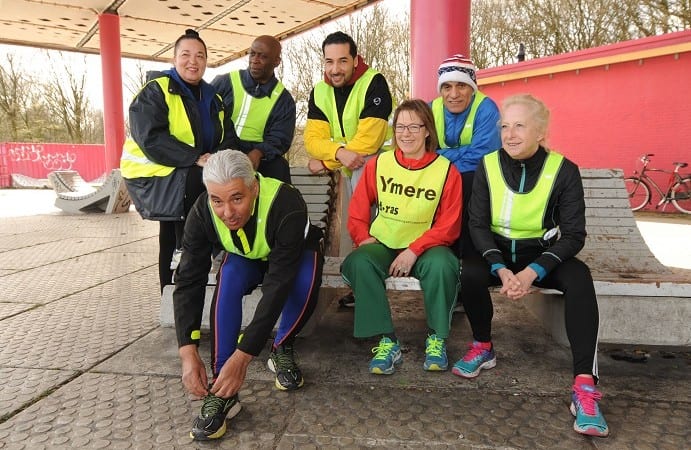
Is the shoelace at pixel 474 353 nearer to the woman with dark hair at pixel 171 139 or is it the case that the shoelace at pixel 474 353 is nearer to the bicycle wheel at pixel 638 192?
the woman with dark hair at pixel 171 139

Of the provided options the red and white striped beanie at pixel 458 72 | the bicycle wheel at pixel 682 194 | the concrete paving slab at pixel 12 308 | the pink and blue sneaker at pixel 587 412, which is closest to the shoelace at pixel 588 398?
the pink and blue sneaker at pixel 587 412

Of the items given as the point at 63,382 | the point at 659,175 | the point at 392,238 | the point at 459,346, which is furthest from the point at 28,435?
the point at 659,175

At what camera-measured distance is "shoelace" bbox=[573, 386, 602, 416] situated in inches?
82.0

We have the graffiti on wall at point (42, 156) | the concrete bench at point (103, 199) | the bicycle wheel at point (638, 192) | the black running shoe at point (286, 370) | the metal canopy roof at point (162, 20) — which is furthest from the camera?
the graffiti on wall at point (42, 156)

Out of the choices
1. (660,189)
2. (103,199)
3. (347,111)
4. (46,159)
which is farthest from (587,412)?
(46,159)

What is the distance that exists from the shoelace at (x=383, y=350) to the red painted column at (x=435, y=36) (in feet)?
9.11

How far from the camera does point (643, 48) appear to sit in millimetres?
10297

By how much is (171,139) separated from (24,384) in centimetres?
148

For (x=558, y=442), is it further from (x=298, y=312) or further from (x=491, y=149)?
(x=491, y=149)

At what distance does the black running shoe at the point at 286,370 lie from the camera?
8.01ft

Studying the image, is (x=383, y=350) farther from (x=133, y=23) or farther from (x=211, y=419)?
(x=133, y=23)

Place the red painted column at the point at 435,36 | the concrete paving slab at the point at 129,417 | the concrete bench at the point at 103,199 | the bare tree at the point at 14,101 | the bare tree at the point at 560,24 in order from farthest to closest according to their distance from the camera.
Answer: the bare tree at the point at 14,101 < the bare tree at the point at 560,24 < the concrete bench at the point at 103,199 < the red painted column at the point at 435,36 < the concrete paving slab at the point at 129,417

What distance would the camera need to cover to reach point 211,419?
6.61 feet

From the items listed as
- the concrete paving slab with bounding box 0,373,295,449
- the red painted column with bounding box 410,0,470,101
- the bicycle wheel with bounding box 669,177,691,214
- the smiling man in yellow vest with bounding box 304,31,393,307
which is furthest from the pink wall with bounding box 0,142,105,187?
the bicycle wheel with bounding box 669,177,691,214
